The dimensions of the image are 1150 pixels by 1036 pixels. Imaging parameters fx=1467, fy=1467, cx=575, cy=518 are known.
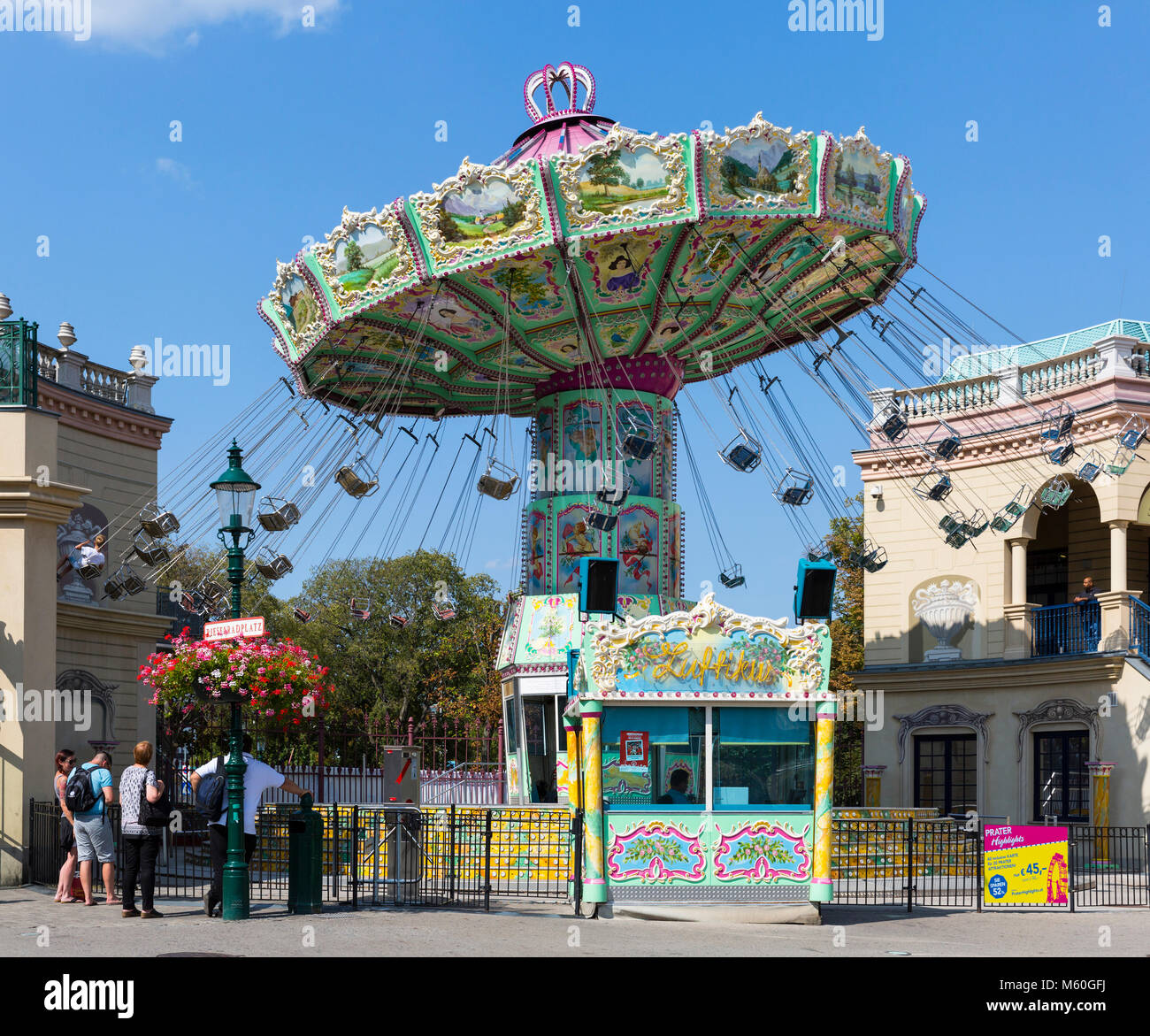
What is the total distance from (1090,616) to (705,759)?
1488cm

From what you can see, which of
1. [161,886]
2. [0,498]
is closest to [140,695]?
[161,886]

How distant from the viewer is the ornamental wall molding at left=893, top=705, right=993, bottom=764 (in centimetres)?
3034

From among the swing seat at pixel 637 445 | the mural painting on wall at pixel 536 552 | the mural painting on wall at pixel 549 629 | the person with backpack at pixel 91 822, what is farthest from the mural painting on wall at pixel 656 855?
the mural painting on wall at pixel 536 552

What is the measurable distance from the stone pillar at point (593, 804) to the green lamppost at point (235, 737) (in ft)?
12.4

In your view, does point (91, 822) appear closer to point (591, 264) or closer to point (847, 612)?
point (591, 264)

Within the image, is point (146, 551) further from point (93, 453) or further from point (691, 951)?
point (691, 951)

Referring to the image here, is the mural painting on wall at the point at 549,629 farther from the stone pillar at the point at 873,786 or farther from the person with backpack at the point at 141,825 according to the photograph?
the stone pillar at the point at 873,786

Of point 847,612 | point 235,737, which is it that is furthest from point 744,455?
point 847,612

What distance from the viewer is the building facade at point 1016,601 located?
90.7 feet

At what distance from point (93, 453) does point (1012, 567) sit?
63.9 feet

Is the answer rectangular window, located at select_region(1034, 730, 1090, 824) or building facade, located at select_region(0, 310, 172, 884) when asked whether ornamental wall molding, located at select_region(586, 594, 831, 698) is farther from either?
rectangular window, located at select_region(1034, 730, 1090, 824)

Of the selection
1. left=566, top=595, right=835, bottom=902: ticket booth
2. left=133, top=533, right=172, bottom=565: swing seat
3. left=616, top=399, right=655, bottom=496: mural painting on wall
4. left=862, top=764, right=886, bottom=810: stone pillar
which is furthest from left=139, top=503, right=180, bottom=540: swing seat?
left=862, top=764, right=886, bottom=810: stone pillar

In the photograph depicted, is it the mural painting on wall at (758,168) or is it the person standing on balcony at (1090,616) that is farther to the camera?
the person standing on balcony at (1090,616)

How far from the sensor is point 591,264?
2142 centimetres
